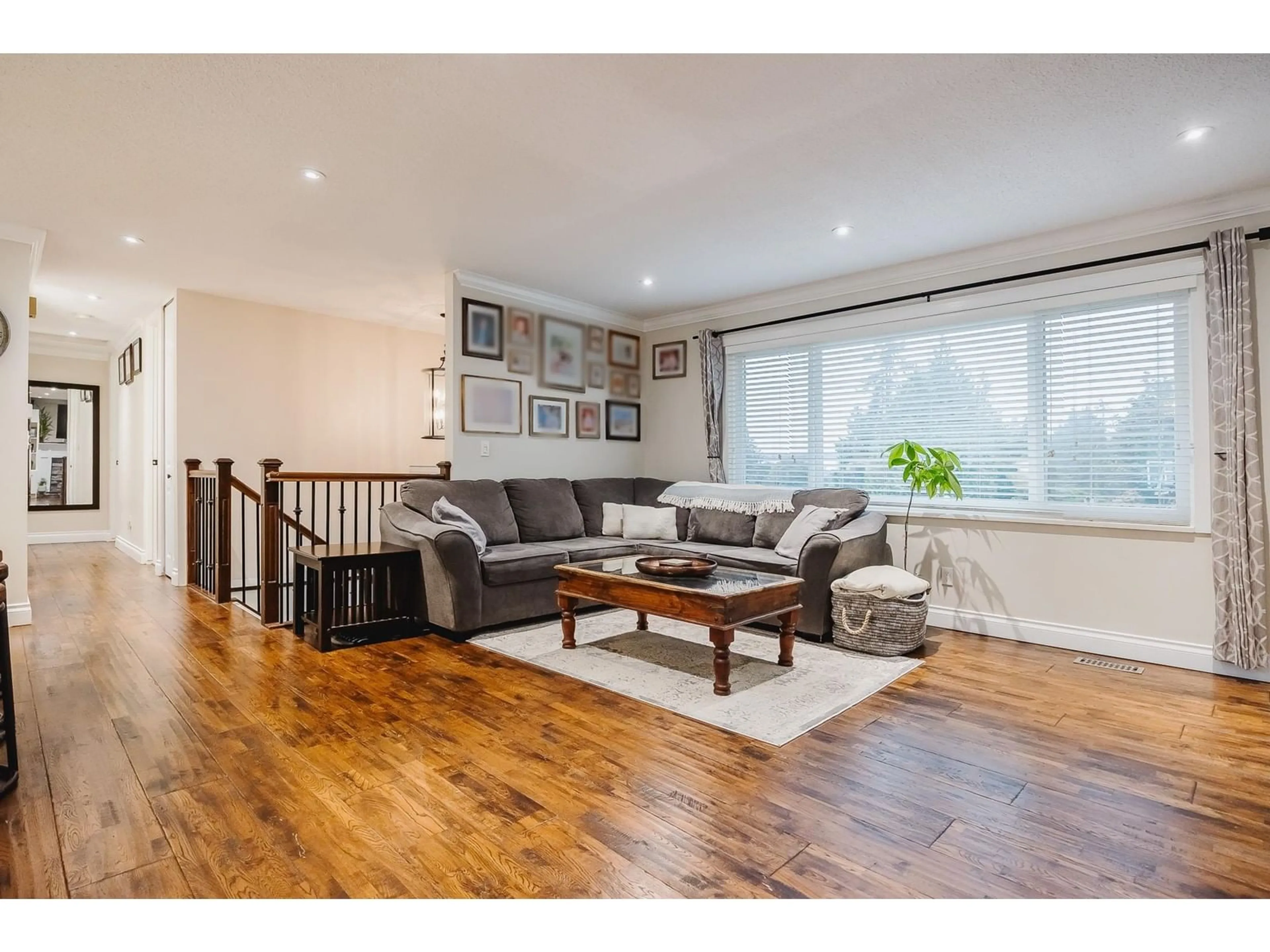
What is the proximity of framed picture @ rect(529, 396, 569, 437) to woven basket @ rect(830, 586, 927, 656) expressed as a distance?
285 cm

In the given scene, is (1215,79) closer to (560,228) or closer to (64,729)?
(560,228)

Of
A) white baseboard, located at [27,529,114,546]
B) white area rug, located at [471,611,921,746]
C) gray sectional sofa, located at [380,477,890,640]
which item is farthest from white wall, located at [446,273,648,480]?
white baseboard, located at [27,529,114,546]

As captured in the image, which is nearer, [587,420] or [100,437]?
[587,420]

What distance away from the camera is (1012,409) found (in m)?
4.21

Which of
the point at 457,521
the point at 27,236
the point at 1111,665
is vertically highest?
the point at 27,236

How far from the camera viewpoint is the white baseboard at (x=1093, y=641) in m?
3.45

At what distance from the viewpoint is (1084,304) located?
391cm

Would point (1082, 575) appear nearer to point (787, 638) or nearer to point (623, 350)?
point (787, 638)

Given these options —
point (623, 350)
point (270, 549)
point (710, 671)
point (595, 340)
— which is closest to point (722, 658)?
point (710, 671)

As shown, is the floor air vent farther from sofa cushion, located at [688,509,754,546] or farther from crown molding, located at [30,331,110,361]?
crown molding, located at [30,331,110,361]

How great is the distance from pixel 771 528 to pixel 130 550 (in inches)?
281

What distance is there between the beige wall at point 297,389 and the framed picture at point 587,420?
2.23m

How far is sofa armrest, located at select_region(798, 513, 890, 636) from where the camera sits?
387 centimetres
